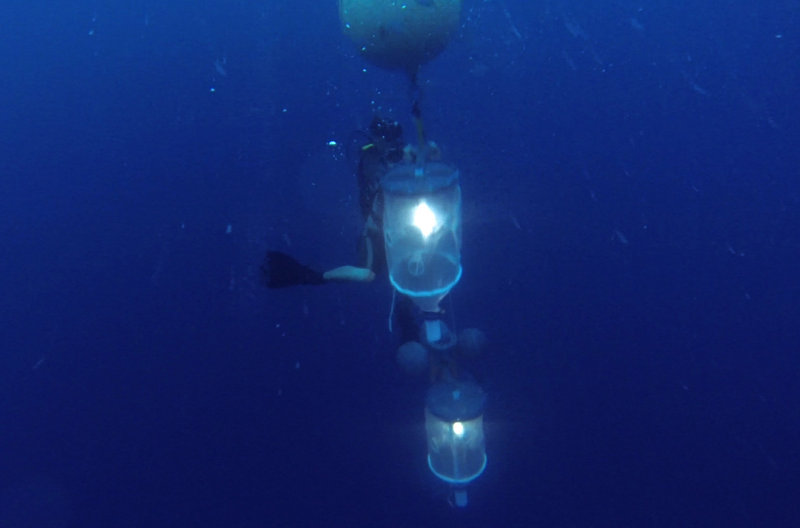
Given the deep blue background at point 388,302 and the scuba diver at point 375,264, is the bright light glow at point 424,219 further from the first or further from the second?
the deep blue background at point 388,302

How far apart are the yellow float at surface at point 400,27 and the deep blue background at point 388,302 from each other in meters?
5.16

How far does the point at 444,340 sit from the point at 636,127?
6403 millimetres

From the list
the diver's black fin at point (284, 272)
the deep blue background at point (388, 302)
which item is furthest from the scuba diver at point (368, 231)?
the deep blue background at point (388, 302)

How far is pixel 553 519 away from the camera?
25.6 ft

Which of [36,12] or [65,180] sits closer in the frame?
[65,180]

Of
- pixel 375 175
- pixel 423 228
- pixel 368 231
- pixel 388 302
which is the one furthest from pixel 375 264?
pixel 388 302

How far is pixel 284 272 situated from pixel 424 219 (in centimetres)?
138

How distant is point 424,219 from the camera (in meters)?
3.24

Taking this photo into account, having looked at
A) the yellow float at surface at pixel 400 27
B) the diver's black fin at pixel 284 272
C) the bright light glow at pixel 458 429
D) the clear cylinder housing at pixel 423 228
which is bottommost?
the bright light glow at pixel 458 429

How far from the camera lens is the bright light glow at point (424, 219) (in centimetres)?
321

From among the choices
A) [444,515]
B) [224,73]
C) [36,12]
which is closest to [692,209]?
[444,515]

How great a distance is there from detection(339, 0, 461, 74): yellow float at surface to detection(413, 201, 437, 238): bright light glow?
854 mm

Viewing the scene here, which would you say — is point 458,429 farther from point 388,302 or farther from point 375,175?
point 388,302

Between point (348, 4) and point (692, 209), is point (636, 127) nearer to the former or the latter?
point (692, 209)
